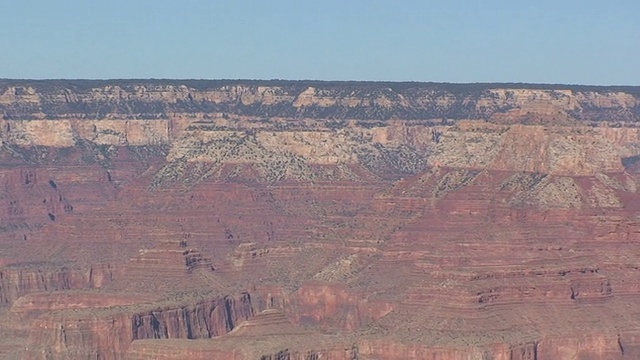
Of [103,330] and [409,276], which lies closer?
[103,330]

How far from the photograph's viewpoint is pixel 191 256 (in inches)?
7219

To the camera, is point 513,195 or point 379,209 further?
point 379,209

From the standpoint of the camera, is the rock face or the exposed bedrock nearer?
the rock face

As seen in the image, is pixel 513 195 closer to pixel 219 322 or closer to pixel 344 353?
pixel 219 322

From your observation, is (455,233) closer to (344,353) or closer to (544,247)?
(544,247)

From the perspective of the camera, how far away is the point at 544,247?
163000mm

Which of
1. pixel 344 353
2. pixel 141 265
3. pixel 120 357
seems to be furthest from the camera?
pixel 141 265

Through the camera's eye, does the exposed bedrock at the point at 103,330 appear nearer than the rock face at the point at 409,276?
No

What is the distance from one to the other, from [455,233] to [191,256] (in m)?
21.6

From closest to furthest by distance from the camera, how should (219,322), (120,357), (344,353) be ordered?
(344,353)
(120,357)
(219,322)

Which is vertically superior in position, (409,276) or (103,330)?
(409,276)

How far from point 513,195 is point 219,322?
19372 mm

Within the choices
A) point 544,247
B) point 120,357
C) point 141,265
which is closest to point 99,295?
point 141,265

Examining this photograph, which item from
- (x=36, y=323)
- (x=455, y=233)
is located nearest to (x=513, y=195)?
(x=455, y=233)
